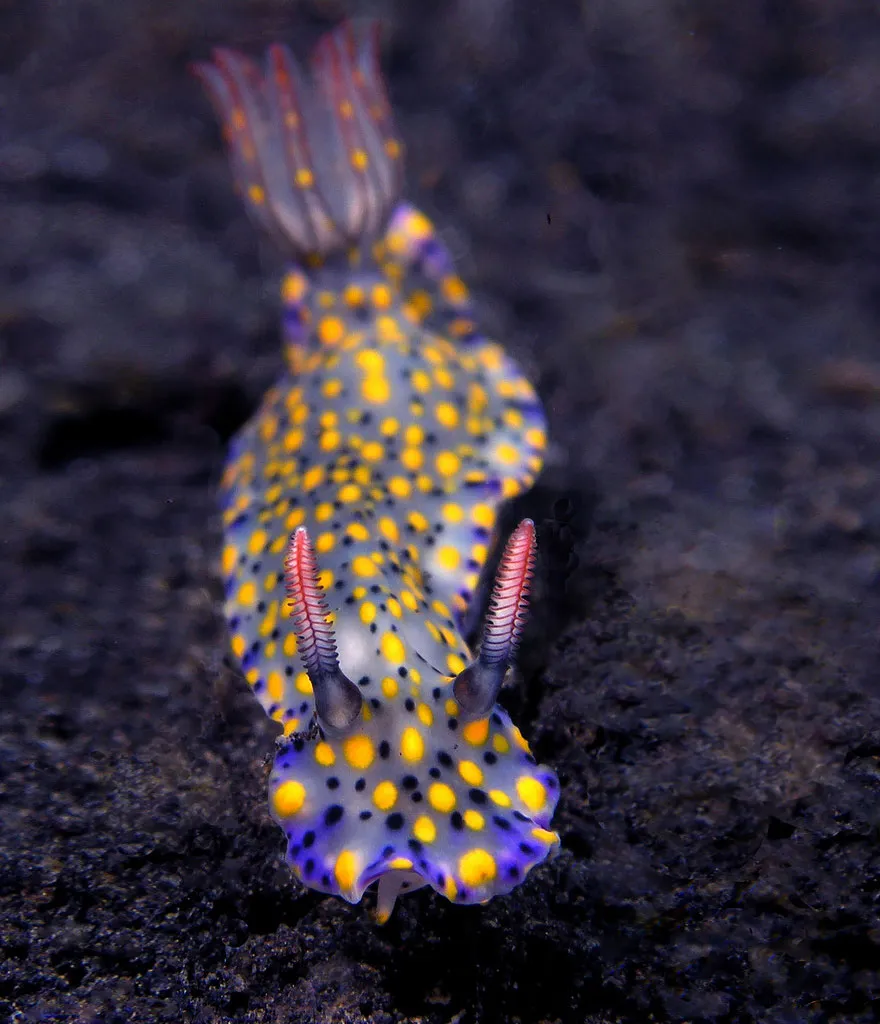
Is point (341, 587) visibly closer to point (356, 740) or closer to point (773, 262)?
point (356, 740)

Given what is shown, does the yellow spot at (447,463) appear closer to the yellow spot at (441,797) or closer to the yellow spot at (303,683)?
the yellow spot at (303,683)

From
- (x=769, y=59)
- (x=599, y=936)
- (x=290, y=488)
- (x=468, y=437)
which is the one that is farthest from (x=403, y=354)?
(x=769, y=59)

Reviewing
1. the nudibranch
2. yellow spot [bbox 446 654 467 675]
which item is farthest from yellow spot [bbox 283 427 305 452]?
yellow spot [bbox 446 654 467 675]

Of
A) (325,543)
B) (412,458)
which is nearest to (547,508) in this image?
(412,458)

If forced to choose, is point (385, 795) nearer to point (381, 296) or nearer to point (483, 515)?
point (483, 515)

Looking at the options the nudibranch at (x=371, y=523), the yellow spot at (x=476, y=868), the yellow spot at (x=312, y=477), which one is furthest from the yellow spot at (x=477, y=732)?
the yellow spot at (x=312, y=477)

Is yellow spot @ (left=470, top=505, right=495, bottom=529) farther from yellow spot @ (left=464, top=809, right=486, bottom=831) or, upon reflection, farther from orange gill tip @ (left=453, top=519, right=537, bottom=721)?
yellow spot @ (left=464, top=809, right=486, bottom=831)

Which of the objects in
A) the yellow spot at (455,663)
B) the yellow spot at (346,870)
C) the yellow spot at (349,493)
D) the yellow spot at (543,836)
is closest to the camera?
the yellow spot at (346,870)
